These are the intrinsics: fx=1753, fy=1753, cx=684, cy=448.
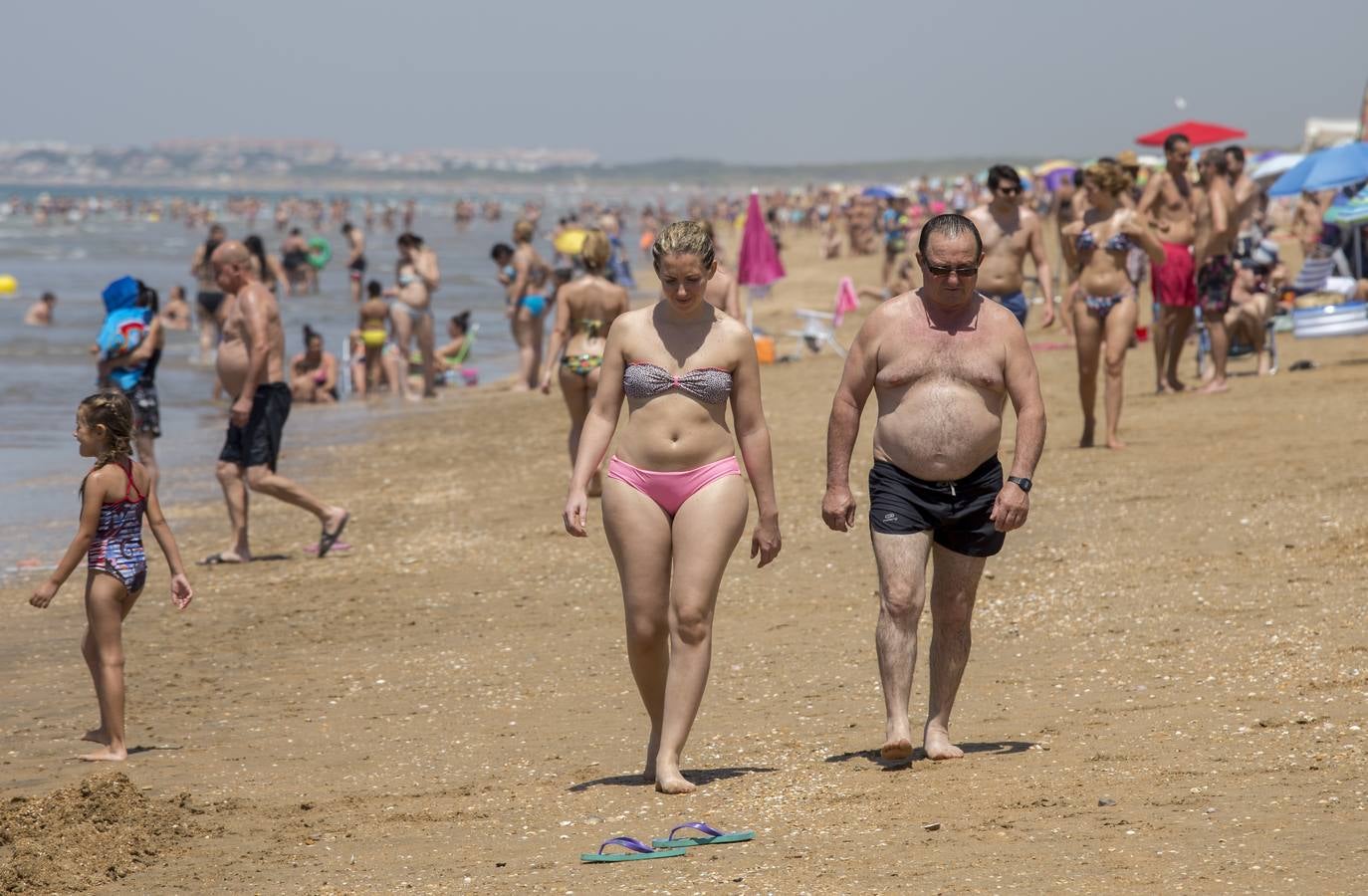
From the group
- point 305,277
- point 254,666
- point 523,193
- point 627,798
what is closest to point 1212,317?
point 254,666

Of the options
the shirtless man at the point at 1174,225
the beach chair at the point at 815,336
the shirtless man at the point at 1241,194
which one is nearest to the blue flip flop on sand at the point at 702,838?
the shirtless man at the point at 1174,225

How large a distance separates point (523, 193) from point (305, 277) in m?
146

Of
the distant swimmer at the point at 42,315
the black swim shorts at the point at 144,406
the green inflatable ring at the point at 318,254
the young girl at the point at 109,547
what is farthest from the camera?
the green inflatable ring at the point at 318,254

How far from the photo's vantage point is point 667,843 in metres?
4.70

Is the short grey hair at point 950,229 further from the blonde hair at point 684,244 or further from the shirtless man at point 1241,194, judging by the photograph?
the shirtless man at point 1241,194

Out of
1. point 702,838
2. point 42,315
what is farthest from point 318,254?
point 702,838

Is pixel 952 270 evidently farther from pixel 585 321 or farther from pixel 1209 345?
pixel 1209 345

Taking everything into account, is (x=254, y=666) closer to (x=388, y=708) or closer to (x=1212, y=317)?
(x=388, y=708)

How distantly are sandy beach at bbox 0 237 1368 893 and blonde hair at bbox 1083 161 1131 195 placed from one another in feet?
5.46

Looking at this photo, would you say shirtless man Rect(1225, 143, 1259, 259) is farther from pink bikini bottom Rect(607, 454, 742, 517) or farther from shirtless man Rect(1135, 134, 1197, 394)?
pink bikini bottom Rect(607, 454, 742, 517)

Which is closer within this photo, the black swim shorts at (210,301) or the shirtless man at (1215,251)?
the shirtless man at (1215,251)

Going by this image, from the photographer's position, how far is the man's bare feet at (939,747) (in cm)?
539

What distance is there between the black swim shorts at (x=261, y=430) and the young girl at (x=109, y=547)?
324 cm

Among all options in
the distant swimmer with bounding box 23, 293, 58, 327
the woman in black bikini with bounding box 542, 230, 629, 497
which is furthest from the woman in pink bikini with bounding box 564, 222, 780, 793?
the distant swimmer with bounding box 23, 293, 58, 327
